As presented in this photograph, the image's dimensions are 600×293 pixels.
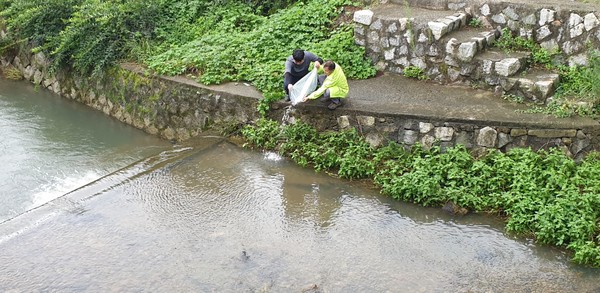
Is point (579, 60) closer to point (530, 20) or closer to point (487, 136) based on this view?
point (530, 20)

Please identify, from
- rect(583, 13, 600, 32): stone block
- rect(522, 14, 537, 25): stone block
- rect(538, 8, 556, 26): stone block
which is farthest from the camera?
rect(522, 14, 537, 25): stone block

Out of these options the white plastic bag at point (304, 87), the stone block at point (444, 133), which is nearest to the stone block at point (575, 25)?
the stone block at point (444, 133)

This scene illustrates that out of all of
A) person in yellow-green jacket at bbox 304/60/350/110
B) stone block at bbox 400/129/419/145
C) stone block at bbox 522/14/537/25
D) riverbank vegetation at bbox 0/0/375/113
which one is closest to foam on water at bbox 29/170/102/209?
riverbank vegetation at bbox 0/0/375/113

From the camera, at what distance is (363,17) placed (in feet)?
33.1

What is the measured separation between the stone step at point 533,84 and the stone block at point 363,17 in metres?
2.58

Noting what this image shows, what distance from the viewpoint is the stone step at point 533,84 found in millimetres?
8281

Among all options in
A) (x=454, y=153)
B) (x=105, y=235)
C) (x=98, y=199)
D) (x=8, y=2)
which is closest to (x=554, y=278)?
(x=454, y=153)

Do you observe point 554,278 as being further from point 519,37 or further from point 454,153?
point 519,37

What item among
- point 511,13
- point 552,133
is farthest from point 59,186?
point 511,13

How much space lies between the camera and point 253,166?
28.4 ft

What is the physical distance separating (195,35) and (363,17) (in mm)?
3882

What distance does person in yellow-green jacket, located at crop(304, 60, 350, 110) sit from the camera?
8539mm

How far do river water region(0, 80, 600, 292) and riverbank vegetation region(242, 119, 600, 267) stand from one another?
19cm

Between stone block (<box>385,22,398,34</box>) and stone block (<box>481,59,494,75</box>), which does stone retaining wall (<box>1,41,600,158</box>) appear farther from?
stone block (<box>385,22,398,34</box>)
